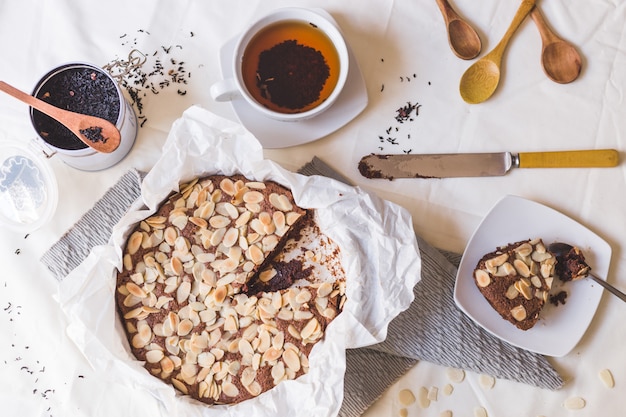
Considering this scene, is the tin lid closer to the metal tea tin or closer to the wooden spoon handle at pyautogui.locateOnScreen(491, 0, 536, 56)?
the metal tea tin

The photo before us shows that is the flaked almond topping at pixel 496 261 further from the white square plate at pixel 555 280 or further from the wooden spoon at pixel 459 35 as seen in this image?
the wooden spoon at pixel 459 35

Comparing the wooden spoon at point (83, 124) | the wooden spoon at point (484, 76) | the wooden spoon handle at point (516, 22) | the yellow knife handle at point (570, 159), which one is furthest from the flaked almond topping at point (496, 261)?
the wooden spoon at point (83, 124)

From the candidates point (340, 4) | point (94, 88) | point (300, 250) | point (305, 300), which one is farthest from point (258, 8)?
point (305, 300)

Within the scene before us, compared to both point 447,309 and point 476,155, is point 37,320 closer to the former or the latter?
point 447,309

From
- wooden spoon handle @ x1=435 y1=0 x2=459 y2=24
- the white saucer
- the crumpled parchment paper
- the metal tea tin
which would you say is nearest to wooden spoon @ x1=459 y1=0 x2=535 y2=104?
wooden spoon handle @ x1=435 y1=0 x2=459 y2=24

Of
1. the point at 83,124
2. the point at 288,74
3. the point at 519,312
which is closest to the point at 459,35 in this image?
the point at 288,74

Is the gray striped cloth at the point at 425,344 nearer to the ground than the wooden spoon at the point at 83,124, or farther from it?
nearer to the ground

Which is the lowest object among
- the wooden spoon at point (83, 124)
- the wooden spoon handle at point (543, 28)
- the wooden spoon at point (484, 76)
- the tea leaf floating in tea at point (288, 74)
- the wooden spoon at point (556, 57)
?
the wooden spoon at point (83, 124)
